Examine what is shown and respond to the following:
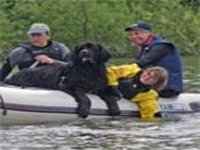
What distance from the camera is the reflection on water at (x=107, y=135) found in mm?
9015

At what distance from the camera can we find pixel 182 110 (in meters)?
12.0

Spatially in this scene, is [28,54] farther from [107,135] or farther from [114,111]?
[107,135]

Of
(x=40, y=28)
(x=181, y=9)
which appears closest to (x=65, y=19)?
(x=181, y=9)

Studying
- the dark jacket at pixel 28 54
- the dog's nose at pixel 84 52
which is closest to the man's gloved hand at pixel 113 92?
the dog's nose at pixel 84 52

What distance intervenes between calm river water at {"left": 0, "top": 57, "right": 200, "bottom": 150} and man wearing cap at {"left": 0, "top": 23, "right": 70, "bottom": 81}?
1.32 meters

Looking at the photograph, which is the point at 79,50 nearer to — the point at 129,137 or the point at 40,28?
the point at 40,28

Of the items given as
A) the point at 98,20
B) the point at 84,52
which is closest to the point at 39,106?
the point at 84,52

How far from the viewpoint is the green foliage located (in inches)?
2422

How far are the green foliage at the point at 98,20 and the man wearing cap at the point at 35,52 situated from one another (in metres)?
45.7

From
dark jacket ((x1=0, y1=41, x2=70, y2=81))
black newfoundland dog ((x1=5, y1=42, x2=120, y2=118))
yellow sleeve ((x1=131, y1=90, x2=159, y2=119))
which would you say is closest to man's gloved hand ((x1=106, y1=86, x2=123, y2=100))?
black newfoundland dog ((x1=5, y1=42, x2=120, y2=118))

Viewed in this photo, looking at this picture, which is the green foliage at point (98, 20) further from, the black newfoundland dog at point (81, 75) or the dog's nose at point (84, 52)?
the dog's nose at point (84, 52)

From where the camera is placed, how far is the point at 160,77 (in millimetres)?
11539

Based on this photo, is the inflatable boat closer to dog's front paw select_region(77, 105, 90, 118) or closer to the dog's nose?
dog's front paw select_region(77, 105, 90, 118)

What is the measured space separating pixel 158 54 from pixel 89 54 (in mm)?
1191
